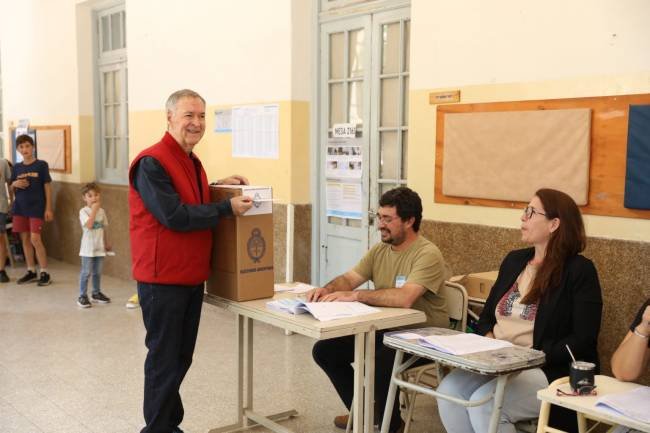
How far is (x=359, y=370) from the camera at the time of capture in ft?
9.84

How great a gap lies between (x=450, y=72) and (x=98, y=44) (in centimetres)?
557

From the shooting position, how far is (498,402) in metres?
2.61

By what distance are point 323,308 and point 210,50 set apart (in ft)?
12.5

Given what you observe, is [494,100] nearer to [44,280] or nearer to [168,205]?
[168,205]

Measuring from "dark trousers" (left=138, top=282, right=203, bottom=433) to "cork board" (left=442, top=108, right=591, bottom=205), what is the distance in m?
1.73

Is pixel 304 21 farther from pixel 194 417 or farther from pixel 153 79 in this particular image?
pixel 194 417

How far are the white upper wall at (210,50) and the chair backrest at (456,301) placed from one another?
8.46 feet

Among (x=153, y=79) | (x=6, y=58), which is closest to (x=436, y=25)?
(x=153, y=79)

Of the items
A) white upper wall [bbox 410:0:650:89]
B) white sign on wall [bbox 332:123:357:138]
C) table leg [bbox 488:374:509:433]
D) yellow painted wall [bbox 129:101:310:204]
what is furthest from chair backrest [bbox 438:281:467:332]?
yellow painted wall [bbox 129:101:310:204]

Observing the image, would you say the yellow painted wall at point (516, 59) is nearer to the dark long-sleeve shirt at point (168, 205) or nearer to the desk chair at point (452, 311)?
the desk chair at point (452, 311)

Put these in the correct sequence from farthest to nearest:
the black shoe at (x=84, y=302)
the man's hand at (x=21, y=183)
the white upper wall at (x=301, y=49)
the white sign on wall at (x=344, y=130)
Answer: the man's hand at (x=21, y=183), the black shoe at (x=84, y=302), the white upper wall at (x=301, y=49), the white sign on wall at (x=344, y=130)

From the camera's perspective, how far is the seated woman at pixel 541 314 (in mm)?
2822

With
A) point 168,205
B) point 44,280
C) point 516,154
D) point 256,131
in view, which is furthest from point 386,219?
point 44,280

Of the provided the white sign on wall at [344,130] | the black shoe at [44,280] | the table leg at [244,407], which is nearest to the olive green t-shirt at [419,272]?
the table leg at [244,407]
